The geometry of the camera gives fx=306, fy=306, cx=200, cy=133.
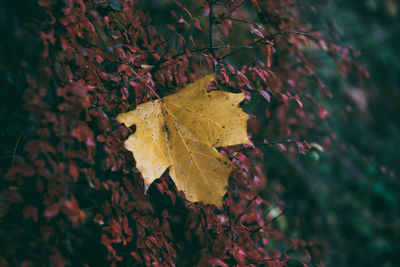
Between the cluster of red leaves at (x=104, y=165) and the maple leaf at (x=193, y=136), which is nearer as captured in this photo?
the cluster of red leaves at (x=104, y=165)

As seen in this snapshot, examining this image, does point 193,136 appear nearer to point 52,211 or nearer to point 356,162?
point 52,211

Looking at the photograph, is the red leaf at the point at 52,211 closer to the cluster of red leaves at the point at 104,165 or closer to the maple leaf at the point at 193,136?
the cluster of red leaves at the point at 104,165

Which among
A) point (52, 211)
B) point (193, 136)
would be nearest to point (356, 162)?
point (193, 136)

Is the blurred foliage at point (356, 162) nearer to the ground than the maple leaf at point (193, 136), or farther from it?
nearer to the ground

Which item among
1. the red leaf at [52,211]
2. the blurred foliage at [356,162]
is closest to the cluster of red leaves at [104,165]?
the red leaf at [52,211]

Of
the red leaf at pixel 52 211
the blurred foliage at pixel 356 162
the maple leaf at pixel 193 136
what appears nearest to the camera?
the red leaf at pixel 52 211

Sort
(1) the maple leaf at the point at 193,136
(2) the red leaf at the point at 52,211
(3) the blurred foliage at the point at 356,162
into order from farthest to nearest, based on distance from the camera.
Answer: (3) the blurred foliage at the point at 356,162 → (1) the maple leaf at the point at 193,136 → (2) the red leaf at the point at 52,211

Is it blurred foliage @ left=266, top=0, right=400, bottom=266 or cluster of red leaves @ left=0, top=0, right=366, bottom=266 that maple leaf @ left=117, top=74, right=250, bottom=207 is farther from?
blurred foliage @ left=266, top=0, right=400, bottom=266
